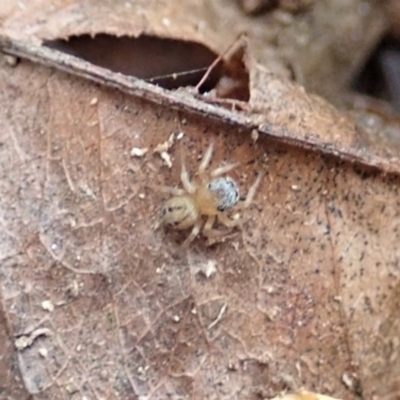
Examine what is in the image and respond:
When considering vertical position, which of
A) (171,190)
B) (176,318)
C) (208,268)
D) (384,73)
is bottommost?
(176,318)

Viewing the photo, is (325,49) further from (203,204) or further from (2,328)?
(2,328)

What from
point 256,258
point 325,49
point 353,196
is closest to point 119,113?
point 256,258

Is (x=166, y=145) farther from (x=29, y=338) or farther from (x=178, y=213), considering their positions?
(x=29, y=338)

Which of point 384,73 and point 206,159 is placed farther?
point 384,73

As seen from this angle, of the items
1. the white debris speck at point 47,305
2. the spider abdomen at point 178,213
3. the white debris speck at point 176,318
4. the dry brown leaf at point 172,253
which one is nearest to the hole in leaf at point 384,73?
the dry brown leaf at point 172,253

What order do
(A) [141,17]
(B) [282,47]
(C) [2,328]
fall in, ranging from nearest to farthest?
(C) [2,328]
(A) [141,17]
(B) [282,47]

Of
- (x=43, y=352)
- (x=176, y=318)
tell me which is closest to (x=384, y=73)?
(x=176, y=318)
